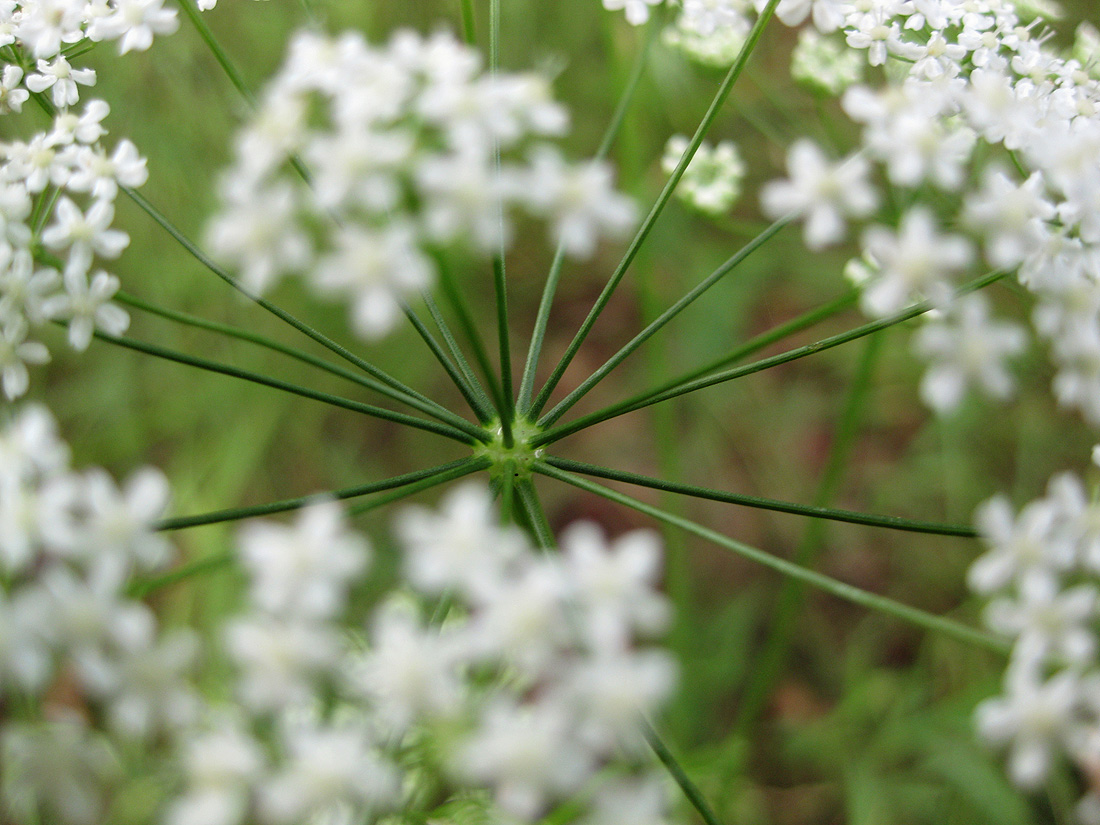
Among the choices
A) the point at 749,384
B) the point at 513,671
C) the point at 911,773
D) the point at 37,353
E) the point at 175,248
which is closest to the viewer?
the point at 37,353

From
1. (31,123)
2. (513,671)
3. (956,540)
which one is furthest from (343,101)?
(956,540)

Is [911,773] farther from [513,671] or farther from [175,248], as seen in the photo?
[175,248]

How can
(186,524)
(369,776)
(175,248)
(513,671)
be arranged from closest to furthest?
(369,776)
(186,524)
(513,671)
(175,248)

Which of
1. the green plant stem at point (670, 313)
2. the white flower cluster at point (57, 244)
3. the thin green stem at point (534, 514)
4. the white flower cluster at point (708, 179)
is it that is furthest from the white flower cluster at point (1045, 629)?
the white flower cluster at point (57, 244)

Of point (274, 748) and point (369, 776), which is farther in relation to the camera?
point (274, 748)

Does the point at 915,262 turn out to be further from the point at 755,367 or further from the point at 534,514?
the point at 534,514

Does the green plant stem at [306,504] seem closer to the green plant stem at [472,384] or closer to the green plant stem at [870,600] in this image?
the green plant stem at [472,384]
